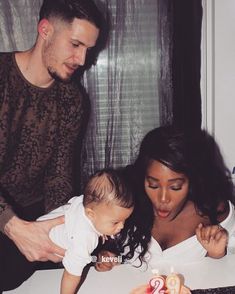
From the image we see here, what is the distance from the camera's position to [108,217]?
1.18m

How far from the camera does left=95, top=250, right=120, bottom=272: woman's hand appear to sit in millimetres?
1420

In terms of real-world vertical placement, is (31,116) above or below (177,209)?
above

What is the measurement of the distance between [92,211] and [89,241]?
0.09m

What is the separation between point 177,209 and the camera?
5.38 ft

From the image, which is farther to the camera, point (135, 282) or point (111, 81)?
point (111, 81)

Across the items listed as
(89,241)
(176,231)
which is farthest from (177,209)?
(89,241)

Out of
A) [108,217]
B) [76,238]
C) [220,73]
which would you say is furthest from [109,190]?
[220,73]

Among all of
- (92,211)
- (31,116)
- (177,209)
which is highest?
(31,116)

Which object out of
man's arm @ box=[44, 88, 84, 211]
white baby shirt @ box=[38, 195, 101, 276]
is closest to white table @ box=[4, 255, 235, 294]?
white baby shirt @ box=[38, 195, 101, 276]

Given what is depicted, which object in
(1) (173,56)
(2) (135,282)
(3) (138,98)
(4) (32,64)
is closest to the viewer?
(2) (135,282)

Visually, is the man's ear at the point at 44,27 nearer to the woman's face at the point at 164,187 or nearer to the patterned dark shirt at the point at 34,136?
the patterned dark shirt at the point at 34,136

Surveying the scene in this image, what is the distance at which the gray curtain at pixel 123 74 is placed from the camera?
7.46 feet

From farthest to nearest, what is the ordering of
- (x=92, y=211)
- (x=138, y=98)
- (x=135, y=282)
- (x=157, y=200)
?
(x=138, y=98)
(x=157, y=200)
(x=135, y=282)
(x=92, y=211)

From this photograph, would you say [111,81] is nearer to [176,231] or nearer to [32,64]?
[32,64]
